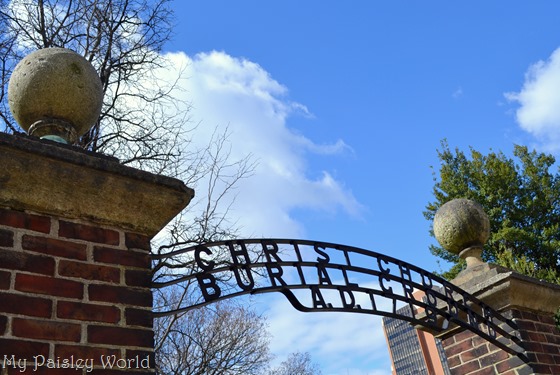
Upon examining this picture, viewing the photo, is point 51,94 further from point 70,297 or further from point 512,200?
point 512,200

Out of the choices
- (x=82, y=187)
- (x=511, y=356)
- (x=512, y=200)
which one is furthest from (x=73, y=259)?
(x=512, y=200)

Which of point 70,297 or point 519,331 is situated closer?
point 70,297

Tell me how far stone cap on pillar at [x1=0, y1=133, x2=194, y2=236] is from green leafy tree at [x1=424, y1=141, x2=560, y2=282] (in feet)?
45.3

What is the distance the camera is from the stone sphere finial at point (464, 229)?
14.0 feet

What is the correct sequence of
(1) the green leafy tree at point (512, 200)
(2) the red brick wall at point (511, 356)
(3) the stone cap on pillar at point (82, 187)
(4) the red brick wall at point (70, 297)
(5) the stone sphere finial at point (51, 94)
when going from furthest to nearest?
(1) the green leafy tree at point (512, 200)
(2) the red brick wall at point (511, 356)
(5) the stone sphere finial at point (51, 94)
(3) the stone cap on pillar at point (82, 187)
(4) the red brick wall at point (70, 297)

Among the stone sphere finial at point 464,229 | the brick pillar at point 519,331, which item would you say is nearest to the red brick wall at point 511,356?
the brick pillar at point 519,331

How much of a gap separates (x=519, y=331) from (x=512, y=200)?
1398 cm

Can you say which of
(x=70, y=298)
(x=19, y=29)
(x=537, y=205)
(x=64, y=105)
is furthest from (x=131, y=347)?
(x=537, y=205)

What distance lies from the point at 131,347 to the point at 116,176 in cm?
65

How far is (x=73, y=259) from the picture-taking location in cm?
202

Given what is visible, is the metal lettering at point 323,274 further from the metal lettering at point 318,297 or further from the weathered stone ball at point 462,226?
the weathered stone ball at point 462,226

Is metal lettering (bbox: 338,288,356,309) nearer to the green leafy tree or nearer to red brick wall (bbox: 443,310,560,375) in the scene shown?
red brick wall (bbox: 443,310,560,375)

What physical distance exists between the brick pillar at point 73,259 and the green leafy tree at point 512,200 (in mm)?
13928

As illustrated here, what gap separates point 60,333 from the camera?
6.10ft
